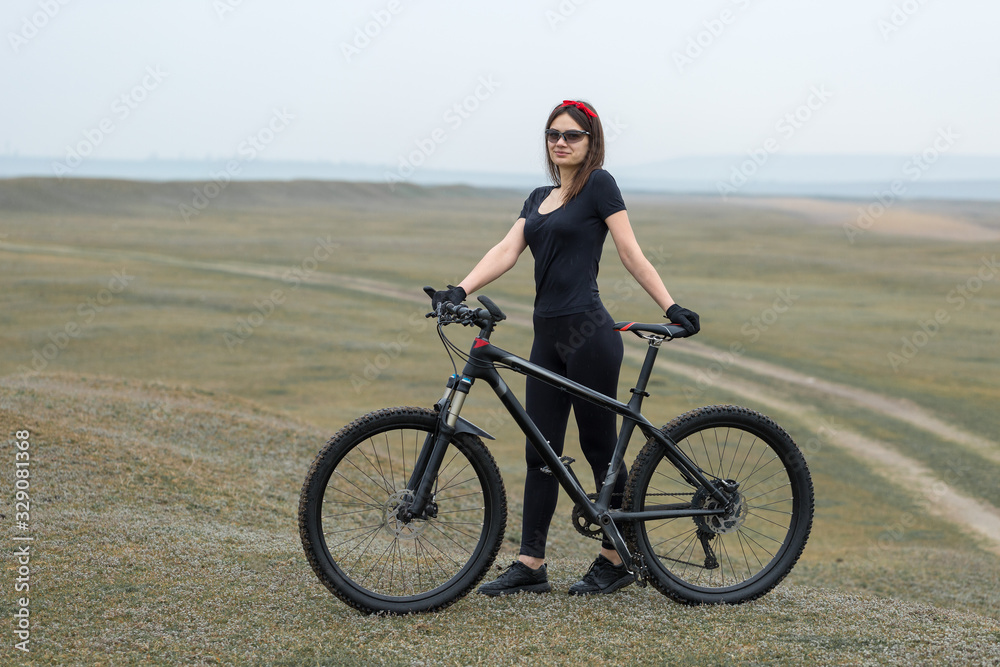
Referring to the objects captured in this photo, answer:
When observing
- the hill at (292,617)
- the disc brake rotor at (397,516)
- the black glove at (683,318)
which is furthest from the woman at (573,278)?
the disc brake rotor at (397,516)

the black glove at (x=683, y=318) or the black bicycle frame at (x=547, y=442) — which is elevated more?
the black glove at (x=683, y=318)

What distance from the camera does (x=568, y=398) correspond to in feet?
14.8

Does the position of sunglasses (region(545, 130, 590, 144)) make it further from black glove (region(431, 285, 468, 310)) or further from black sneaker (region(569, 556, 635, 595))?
black sneaker (region(569, 556, 635, 595))

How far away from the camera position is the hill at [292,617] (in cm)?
379

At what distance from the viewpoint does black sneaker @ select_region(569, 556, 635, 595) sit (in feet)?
15.1

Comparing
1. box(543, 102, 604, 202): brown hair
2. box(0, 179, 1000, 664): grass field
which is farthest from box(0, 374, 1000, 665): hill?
box(543, 102, 604, 202): brown hair

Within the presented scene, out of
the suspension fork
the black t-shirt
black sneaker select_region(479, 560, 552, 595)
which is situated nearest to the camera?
the suspension fork

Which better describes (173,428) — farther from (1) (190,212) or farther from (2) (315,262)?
(1) (190,212)

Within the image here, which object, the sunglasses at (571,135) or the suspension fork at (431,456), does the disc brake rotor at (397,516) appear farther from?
the sunglasses at (571,135)

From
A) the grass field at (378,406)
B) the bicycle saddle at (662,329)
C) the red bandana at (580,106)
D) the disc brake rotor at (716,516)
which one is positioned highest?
the red bandana at (580,106)

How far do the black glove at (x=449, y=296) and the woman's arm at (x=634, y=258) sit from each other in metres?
0.75

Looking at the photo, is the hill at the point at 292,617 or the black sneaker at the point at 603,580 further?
the black sneaker at the point at 603,580

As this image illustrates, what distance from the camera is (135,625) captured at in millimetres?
3924

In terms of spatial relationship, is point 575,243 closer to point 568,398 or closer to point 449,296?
point 449,296
